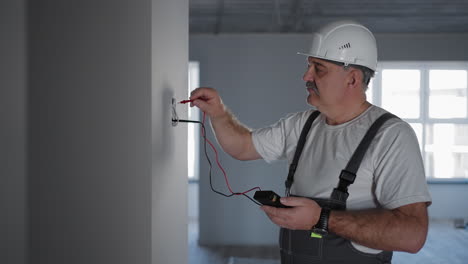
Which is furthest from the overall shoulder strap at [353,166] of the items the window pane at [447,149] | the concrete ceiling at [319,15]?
the window pane at [447,149]

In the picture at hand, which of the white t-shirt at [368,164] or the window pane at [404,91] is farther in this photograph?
the window pane at [404,91]

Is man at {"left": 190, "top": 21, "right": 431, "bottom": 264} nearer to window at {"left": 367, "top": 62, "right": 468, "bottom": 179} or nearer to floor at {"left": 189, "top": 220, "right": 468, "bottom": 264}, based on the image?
floor at {"left": 189, "top": 220, "right": 468, "bottom": 264}

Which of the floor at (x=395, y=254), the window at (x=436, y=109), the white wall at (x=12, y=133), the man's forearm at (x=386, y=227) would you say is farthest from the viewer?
the window at (x=436, y=109)

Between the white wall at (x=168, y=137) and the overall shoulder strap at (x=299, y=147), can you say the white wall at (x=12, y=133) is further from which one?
the overall shoulder strap at (x=299, y=147)

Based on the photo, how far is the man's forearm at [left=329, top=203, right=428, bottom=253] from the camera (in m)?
1.20

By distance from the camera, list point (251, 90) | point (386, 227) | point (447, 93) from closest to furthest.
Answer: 1. point (386, 227)
2. point (251, 90)
3. point (447, 93)

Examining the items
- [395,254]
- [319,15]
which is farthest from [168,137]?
[319,15]

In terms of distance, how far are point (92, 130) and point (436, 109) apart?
6.15 meters

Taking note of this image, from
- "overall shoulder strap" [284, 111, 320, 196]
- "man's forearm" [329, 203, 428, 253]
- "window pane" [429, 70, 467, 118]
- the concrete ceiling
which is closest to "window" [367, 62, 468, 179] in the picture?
"window pane" [429, 70, 467, 118]

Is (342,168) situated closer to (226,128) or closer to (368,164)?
(368,164)

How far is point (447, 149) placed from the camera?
6.20 m

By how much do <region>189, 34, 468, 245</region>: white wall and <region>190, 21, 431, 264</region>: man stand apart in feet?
10.0

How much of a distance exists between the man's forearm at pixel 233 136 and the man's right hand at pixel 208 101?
0.03m

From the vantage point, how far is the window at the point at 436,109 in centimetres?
615
